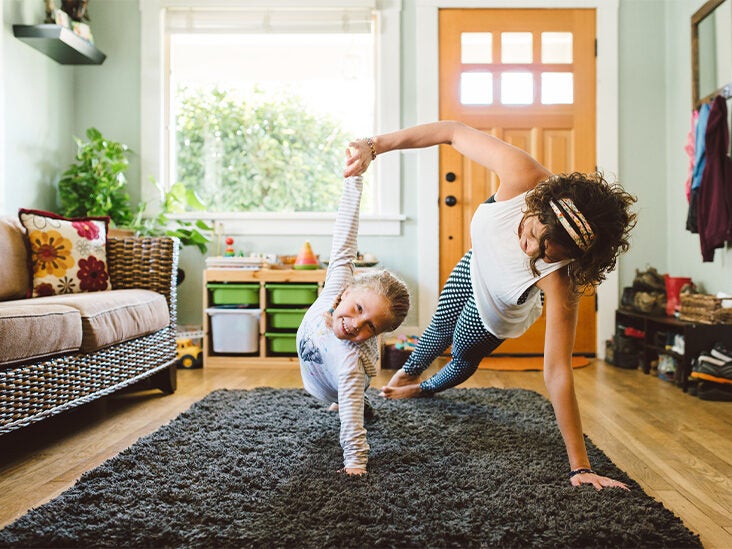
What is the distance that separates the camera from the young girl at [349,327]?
5.31 ft

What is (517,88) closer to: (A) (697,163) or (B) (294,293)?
(A) (697,163)

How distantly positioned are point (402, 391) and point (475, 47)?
8.36 feet

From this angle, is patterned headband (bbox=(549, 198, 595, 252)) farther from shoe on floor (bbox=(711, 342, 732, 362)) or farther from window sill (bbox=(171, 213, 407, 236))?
window sill (bbox=(171, 213, 407, 236))

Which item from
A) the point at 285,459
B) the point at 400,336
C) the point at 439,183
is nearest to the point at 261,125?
the point at 439,183

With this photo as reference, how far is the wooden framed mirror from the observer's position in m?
3.30

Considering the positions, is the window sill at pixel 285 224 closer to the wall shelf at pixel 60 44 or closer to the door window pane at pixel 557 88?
the wall shelf at pixel 60 44

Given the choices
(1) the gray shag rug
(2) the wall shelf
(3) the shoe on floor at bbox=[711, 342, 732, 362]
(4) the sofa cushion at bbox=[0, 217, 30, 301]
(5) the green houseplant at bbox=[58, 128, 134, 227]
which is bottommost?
(1) the gray shag rug

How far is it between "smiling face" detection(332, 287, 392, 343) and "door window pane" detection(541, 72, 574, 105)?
283 centimetres

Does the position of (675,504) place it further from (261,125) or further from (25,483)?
(261,125)

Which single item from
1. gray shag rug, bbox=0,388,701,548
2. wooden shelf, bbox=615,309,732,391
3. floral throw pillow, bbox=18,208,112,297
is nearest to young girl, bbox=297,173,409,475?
gray shag rug, bbox=0,388,701,548

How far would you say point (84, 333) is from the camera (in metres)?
2.04

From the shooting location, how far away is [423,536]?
1.22 metres

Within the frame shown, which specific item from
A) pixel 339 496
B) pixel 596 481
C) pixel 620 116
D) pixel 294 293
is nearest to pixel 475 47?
pixel 620 116

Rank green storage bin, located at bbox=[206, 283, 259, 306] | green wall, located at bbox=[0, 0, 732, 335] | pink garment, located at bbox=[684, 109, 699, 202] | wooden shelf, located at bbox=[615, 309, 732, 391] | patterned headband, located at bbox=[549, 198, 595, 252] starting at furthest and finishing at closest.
→ green wall, located at bbox=[0, 0, 732, 335], green storage bin, located at bbox=[206, 283, 259, 306], pink garment, located at bbox=[684, 109, 699, 202], wooden shelf, located at bbox=[615, 309, 732, 391], patterned headband, located at bbox=[549, 198, 595, 252]
